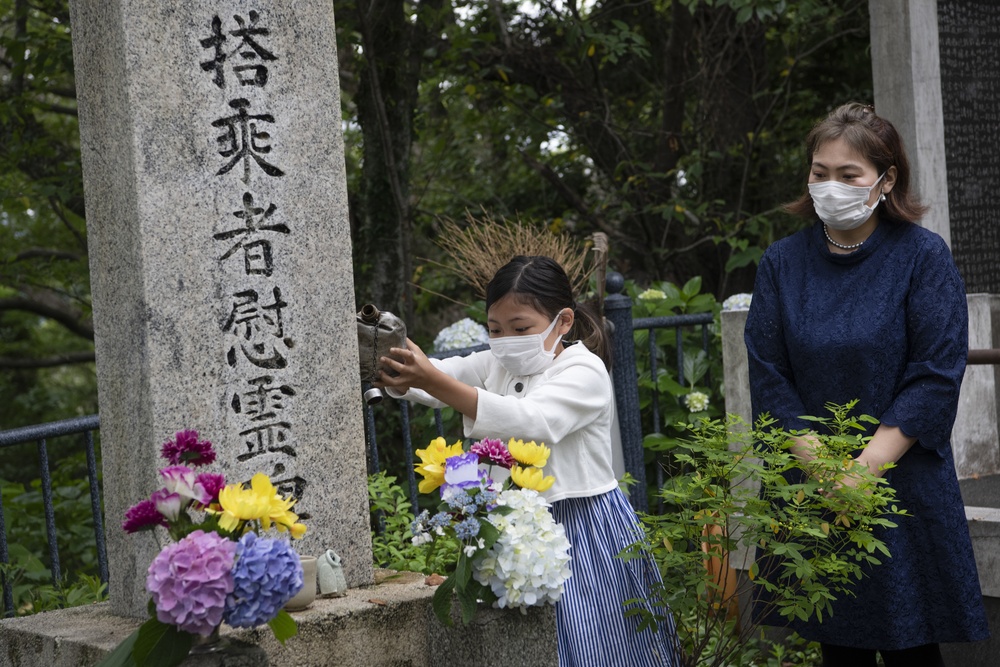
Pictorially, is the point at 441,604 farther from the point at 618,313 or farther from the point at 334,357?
the point at 618,313

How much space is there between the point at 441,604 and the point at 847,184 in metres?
1.52

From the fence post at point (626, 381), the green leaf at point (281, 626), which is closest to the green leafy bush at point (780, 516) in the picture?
the green leaf at point (281, 626)

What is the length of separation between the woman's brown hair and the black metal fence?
162 centimetres

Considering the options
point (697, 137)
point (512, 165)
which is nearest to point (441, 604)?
point (697, 137)

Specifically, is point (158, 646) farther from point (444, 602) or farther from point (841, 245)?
point (841, 245)

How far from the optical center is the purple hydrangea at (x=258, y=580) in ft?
6.17

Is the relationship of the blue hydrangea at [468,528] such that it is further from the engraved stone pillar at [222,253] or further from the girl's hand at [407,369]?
the engraved stone pillar at [222,253]

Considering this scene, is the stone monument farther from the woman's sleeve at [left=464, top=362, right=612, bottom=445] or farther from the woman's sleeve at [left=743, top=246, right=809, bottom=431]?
the woman's sleeve at [left=464, top=362, right=612, bottom=445]

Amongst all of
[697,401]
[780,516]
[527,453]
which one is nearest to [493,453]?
[527,453]

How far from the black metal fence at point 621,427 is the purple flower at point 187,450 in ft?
4.75

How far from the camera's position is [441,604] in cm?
250

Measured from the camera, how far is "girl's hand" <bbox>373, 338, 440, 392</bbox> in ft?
8.75

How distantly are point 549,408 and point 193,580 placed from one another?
114 cm

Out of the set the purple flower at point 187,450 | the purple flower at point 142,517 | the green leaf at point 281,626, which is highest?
the purple flower at point 187,450
